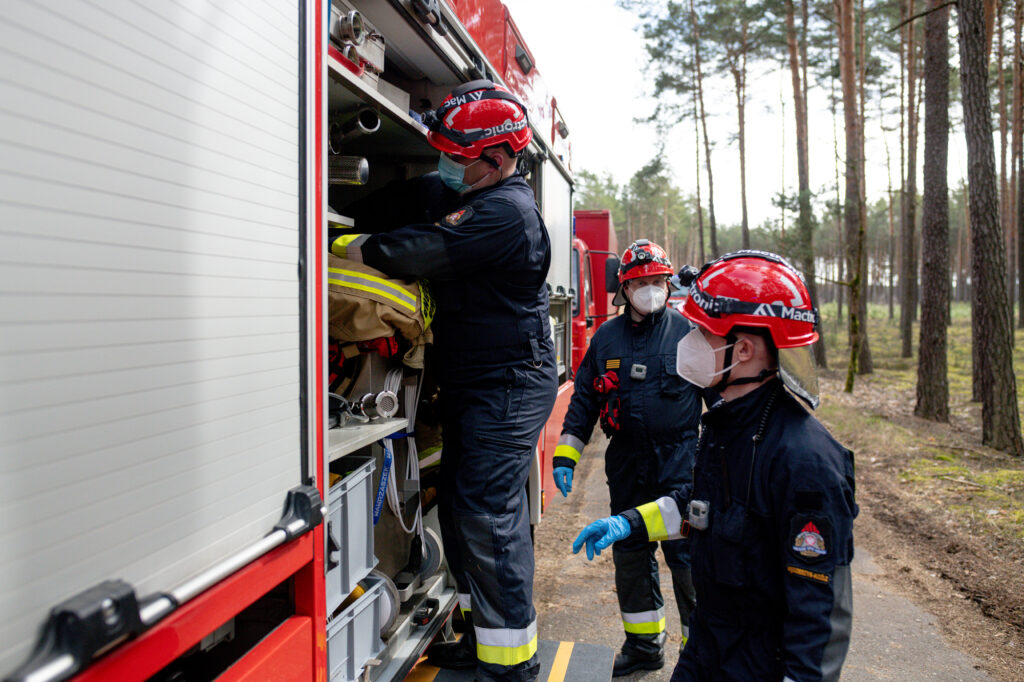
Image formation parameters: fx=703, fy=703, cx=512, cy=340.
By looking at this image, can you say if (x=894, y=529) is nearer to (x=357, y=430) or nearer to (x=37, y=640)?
(x=357, y=430)

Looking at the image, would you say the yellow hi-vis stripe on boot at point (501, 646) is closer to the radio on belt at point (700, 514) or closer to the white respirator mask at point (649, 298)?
the radio on belt at point (700, 514)

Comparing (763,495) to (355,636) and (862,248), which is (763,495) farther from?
(862,248)

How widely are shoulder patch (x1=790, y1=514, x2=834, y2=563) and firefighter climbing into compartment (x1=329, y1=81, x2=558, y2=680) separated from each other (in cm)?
112

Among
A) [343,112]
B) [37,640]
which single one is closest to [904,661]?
[343,112]

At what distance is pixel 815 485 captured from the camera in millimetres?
1662

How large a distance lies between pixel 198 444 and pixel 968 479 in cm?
761

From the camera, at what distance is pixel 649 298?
3523 mm

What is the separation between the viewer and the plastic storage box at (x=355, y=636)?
204 centimetres

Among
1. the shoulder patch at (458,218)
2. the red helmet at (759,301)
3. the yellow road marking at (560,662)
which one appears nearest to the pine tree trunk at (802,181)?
the yellow road marking at (560,662)

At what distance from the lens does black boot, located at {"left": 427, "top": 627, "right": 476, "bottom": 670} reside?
2924 millimetres

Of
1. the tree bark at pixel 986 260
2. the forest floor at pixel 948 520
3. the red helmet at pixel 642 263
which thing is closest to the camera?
the red helmet at pixel 642 263

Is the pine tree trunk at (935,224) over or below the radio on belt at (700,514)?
over

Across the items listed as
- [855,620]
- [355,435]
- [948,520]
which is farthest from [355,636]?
[948,520]

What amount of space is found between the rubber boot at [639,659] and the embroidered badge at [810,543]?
210cm
